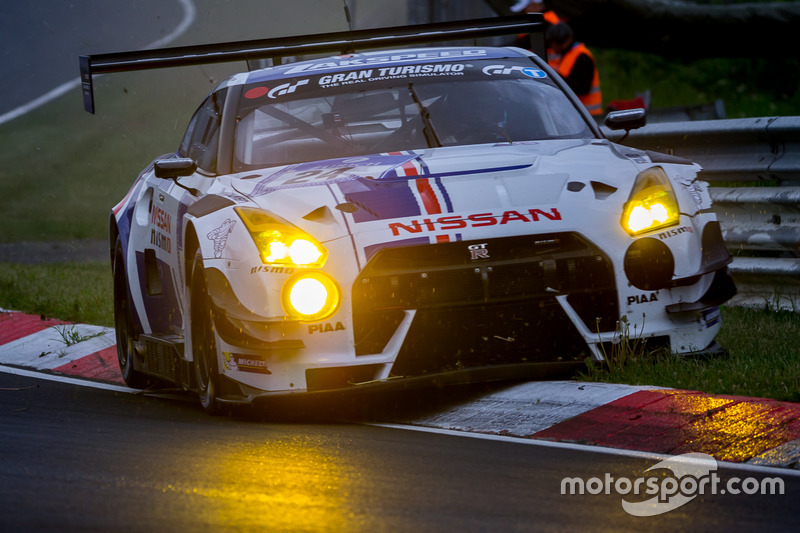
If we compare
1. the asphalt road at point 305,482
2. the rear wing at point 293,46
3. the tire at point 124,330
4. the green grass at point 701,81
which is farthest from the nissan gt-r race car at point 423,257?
the green grass at point 701,81

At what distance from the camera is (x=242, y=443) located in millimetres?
6043

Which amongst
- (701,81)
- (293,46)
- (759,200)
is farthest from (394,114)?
(701,81)

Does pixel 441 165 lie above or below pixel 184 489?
above

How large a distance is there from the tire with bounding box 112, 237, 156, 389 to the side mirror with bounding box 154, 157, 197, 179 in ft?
4.23

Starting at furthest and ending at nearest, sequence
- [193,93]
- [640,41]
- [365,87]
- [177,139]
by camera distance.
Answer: [193,93] < [640,41] < [177,139] < [365,87]

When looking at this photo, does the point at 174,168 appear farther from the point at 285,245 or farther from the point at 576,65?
the point at 576,65

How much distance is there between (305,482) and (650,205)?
2.36 meters

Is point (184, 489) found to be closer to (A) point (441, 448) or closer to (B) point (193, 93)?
(A) point (441, 448)

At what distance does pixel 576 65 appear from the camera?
1378 cm

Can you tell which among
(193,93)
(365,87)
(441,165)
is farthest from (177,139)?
(441,165)

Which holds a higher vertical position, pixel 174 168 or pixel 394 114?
pixel 394 114

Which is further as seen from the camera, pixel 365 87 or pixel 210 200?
pixel 365 87

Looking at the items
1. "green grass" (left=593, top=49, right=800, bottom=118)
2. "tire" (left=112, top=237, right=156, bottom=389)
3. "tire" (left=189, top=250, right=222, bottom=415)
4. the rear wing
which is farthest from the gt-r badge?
"green grass" (left=593, top=49, right=800, bottom=118)

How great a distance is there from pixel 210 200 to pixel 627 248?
1.86 metres
